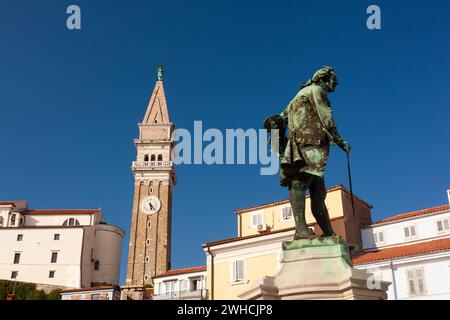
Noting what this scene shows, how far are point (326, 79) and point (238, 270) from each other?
31083 mm

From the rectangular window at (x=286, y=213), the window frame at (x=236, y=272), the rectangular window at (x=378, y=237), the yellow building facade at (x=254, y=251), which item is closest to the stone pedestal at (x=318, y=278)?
the yellow building facade at (x=254, y=251)

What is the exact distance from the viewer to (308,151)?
736 cm

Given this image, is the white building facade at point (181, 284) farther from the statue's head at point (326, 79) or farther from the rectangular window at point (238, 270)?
the statue's head at point (326, 79)

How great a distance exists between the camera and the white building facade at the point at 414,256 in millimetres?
30312

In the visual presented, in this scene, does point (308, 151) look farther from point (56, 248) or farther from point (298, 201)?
point (56, 248)

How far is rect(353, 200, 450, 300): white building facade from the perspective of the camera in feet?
99.5

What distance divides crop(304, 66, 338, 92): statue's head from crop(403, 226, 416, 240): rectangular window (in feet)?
109

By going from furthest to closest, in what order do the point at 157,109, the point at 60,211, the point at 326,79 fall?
the point at 157,109
the point at 60,211
the point at 326,79

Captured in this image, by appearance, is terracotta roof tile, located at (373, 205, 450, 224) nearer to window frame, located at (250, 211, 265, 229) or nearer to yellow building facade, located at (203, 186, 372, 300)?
yellow building facade, located at (203, 186, 372, 300)

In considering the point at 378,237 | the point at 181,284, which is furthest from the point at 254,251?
the point at 378,237

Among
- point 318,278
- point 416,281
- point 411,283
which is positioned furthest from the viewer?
point 411,283

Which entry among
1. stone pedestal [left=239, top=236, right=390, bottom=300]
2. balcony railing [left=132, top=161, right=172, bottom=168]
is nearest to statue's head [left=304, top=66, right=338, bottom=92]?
stone pedestal [left=239, top=236, right=390, bottom=300]
